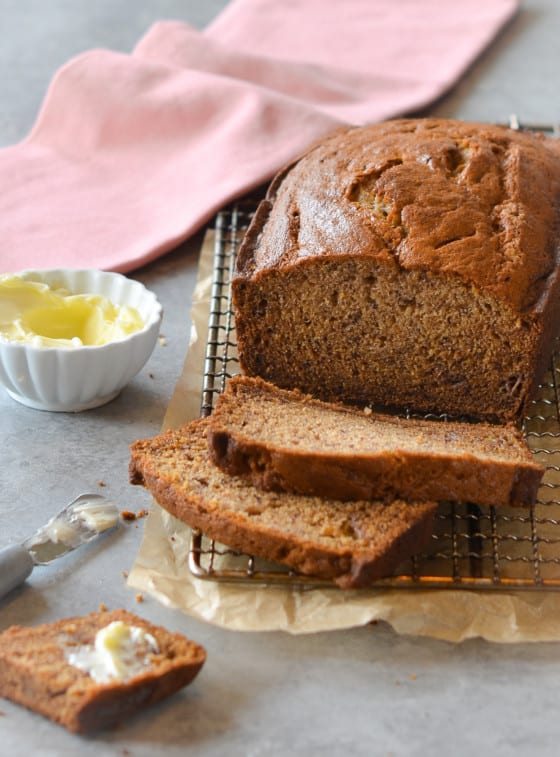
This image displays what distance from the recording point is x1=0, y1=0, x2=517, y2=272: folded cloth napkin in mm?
4934

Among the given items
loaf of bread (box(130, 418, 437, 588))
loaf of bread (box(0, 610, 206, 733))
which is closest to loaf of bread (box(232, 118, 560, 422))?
loaf of bread (box(130, 418, 437, 588))

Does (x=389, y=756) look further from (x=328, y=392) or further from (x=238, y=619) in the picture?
(x=328, y=392)

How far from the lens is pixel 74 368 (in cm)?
364

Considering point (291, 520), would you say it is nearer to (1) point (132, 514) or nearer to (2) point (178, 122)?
(1) point (132, 514)

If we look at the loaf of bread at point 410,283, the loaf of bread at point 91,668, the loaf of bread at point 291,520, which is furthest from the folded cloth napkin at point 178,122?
the loaf of bread at point 91,668

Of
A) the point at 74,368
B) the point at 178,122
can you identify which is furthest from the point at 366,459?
the point at 178,122

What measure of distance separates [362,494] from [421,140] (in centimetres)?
173

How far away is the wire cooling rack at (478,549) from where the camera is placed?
2.96 meters

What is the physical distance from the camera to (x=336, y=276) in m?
3.70

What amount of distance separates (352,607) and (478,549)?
0.48 meters

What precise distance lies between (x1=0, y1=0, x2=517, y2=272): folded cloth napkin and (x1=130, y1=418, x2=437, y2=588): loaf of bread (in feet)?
5.75

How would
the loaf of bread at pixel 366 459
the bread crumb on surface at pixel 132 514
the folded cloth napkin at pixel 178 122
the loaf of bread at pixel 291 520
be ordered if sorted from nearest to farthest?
the loaf of bread at pixel 291 520, the loaf of bread at pixel 366 459, the bread crumb on surface at pixel 132 514, the folded cloth napkin at pixel 178 122

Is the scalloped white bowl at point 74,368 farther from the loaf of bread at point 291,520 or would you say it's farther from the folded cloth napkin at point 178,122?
the folded cloth napkin at point 178,122

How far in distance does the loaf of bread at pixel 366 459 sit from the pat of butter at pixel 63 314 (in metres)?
0.66
